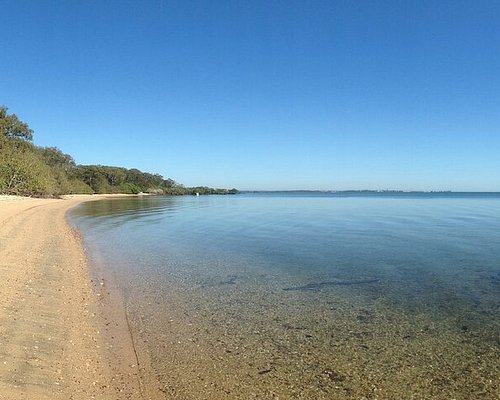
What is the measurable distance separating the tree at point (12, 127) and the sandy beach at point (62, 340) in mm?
89327

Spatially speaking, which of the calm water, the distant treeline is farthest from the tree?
the calm water

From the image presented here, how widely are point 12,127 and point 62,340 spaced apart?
333 feet

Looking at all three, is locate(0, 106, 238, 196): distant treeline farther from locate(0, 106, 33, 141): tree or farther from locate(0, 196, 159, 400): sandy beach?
locate(0, 196, 159, 400): sandy beach

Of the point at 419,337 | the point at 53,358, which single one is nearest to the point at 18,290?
the point at 53,358

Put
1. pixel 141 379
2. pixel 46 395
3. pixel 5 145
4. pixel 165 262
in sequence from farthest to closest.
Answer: pixel 5 145 → pixel 165 262 → pixel 141 379 → pixel 46 395

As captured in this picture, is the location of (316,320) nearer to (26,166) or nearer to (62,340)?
(62,340)

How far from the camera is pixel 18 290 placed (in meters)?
10.3

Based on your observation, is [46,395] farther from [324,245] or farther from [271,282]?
[324,245]

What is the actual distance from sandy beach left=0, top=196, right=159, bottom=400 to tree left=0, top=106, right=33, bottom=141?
89.3m

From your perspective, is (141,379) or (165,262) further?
(165,262)

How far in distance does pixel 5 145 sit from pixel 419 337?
9462cm

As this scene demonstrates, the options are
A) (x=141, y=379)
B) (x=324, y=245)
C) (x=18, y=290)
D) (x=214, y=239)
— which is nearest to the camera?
(x=141, y=379)

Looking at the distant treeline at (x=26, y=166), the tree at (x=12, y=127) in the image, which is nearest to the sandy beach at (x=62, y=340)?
the distant treeline at (x=26, y=166)

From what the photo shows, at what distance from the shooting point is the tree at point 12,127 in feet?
293
